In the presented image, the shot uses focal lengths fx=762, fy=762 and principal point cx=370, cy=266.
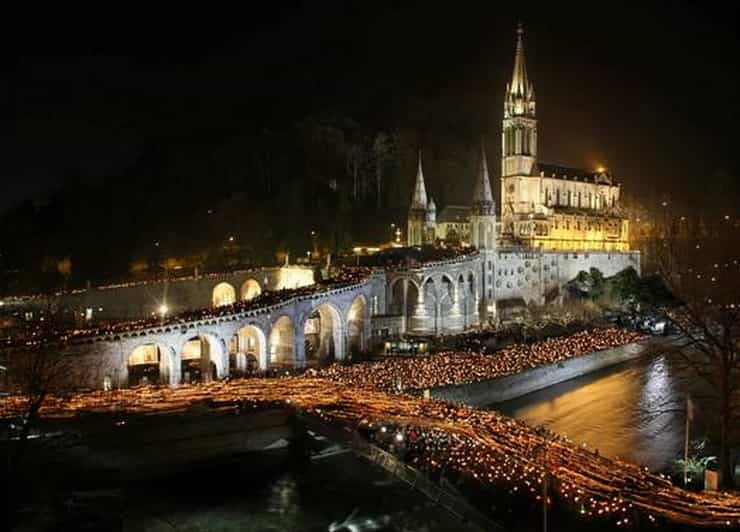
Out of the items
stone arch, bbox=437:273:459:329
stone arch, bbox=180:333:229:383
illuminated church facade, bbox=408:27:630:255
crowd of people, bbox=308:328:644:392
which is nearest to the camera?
crowd of people, bbox=308:328:644:392

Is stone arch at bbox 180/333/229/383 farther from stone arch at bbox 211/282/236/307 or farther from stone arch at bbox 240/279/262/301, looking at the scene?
stone arch at bbox 240/279/262/301

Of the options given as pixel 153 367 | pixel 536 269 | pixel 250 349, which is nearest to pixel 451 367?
pixel 250 349

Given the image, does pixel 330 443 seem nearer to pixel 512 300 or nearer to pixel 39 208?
pixel 512 300

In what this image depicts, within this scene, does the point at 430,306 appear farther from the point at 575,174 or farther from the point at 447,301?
the point at 575,174

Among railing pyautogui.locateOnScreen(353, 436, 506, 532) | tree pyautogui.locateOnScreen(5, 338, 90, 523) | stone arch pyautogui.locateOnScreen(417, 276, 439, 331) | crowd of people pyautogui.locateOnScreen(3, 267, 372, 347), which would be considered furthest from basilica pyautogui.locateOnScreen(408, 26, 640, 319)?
railing pyautogui.locateOnScreen(353, 436, 506, 532)

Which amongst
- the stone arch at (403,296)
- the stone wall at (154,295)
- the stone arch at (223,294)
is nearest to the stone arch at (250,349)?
the stone arch at (403,296)

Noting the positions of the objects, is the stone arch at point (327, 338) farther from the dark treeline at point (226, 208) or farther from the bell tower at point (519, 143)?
the bell tower at point (519, 143)
